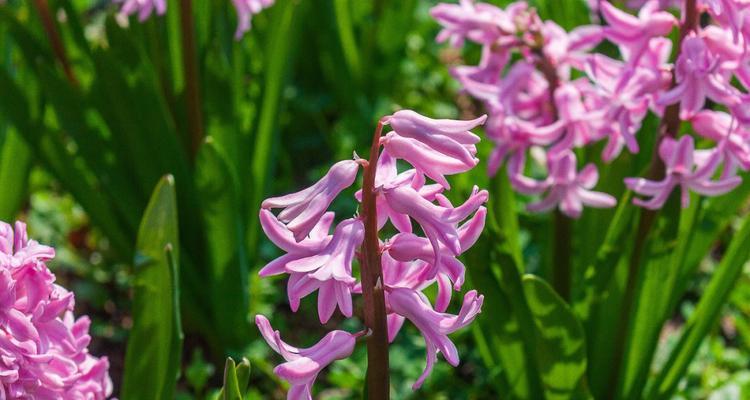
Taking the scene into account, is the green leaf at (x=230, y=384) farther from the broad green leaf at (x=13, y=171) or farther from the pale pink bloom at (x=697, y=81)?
the broad green leaf at (x=13, y=171)

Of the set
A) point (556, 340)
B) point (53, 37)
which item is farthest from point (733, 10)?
point (53, 37)

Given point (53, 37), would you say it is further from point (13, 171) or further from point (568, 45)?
point (568, 45)

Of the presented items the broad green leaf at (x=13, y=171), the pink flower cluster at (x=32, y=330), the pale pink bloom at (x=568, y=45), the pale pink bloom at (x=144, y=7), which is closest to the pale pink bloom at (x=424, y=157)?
the pink flower cluster at (x=32, y=330)

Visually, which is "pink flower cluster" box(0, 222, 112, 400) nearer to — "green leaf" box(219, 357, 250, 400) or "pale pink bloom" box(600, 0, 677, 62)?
"green leaf" box(219, 357, 250, 400)

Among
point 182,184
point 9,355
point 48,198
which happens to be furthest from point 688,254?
point 48,198

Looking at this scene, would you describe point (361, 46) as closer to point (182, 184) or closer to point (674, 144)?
point (182, 184)

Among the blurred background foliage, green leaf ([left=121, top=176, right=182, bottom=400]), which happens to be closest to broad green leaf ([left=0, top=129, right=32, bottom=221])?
the blurred background foliage
